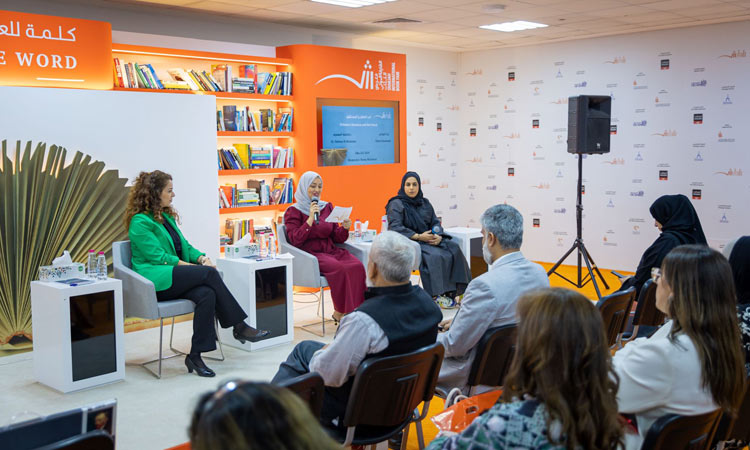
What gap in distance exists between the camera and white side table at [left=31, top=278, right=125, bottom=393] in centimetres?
449

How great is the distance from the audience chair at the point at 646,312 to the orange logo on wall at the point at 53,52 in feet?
14.3

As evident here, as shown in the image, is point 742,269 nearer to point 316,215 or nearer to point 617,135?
point 316,215

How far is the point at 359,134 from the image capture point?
26.6 ft

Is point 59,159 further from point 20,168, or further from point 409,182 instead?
point 409,182

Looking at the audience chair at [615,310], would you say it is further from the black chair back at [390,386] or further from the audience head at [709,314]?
the audience head at [709,314]

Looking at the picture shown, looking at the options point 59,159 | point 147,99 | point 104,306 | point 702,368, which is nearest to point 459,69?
point 147,99

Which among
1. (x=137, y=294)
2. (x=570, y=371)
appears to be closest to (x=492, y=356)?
(x=570, y=371)

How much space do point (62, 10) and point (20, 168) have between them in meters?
1.90

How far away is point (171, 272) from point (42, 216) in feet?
4.12

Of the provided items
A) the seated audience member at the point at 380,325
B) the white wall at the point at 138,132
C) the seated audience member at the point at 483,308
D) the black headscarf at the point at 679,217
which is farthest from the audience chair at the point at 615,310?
the white wall at the point at 138,132

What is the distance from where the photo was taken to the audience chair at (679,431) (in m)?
1.98

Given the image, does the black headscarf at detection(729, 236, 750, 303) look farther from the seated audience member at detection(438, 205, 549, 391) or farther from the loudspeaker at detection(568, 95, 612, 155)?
the loudspeaker at detection(568, 95, 612, 155)

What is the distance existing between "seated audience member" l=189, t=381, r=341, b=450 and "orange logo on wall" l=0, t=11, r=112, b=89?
4980mm

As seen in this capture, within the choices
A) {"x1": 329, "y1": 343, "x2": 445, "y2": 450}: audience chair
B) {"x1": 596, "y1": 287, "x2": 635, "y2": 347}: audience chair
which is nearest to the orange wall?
{"x1": 596, "y1": 287, "x2": 635, "y2": 347}: audience chair
